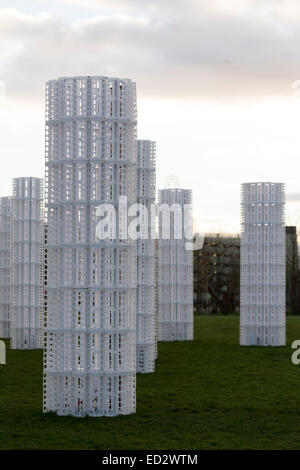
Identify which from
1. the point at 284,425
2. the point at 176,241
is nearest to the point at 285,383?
the point at 284,425

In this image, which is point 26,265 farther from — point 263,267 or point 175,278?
point 263,267

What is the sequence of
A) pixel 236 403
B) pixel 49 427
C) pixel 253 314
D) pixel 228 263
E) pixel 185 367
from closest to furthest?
1. pixel 49 427
2. pixel 236 403
3. pixel 185 367
4. pixel 253 314
5. pixel 228 263

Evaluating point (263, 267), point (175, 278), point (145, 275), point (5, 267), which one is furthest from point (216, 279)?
point (145, 275)

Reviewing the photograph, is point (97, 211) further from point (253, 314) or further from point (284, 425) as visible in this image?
point (253, 314)

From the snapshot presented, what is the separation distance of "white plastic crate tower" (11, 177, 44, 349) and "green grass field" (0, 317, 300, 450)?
13.6 ft

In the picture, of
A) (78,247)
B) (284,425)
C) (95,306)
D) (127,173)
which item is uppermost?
(127,173)

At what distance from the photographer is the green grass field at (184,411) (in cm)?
1262

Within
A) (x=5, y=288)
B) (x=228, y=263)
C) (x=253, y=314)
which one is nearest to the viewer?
(x=253, y=314)

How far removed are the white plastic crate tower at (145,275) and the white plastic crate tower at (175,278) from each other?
1044cm

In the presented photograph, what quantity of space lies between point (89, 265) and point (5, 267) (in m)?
19.1

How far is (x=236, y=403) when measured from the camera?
53.5ft

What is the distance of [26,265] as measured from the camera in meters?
29.1

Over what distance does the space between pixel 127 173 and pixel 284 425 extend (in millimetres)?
5427

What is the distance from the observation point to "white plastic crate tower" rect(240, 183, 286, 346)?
1174 inches
